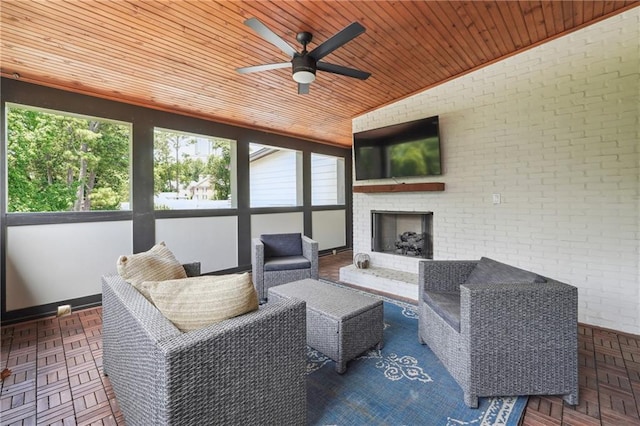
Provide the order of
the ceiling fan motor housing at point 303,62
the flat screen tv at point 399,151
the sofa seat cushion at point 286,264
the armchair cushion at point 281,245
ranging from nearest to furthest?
the ceiling fan motor housing at point 303,62
the sofa seat cushion at point 286,264
the flat screen tv at point 399,151
the armchair cushion at point 281,245

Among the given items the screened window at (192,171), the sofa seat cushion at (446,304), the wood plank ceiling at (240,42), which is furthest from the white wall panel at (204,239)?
the sofa seat cushion at (446,304)

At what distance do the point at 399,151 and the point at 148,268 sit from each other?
10.9 feet

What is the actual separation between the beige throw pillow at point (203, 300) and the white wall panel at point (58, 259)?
2.66m

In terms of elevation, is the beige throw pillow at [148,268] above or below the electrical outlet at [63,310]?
above

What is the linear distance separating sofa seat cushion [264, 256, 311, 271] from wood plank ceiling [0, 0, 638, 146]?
208 centimetres

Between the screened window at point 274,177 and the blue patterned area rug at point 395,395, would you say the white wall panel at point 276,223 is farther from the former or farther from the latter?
the blue patterned area rug at point 395,395

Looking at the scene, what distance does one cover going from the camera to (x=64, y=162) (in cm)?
346

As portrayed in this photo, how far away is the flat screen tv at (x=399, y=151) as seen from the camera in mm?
3664

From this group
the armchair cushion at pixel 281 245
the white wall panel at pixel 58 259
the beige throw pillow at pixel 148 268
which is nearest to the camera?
the beige throw pillow at pixel 148 268

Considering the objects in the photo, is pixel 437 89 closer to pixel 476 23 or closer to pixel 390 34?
pixel 476 23

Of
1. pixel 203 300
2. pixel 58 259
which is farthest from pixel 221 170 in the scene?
pixel 203 300

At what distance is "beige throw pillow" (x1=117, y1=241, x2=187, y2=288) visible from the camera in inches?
67.0

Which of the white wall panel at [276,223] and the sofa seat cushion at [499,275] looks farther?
the white wall panel at [276,223]

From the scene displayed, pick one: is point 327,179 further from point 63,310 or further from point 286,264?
point 63,310
